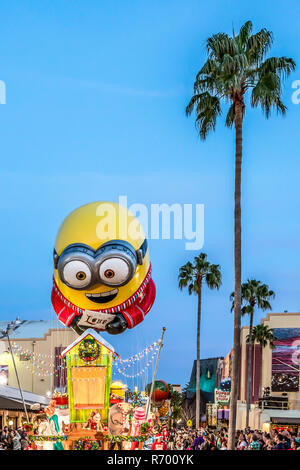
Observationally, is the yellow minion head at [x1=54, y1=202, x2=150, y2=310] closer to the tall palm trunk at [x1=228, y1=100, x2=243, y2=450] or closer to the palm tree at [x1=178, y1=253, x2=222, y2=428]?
the tall palm trunk at [x1=228, y1=100, x2=243, y2=450]

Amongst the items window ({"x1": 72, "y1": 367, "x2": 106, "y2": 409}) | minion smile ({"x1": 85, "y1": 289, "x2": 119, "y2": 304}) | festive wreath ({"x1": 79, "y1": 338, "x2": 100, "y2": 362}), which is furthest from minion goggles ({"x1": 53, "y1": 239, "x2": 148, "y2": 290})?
window ({"x1": 72, "y1": 367, "x2": 106, "y2": 409})

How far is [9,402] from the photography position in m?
39.9

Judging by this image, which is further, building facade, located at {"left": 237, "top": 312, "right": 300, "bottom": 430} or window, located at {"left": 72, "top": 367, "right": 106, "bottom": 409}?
building facade, located at {"left": 237, "top": 312, "right": 300, "bottom": 430}

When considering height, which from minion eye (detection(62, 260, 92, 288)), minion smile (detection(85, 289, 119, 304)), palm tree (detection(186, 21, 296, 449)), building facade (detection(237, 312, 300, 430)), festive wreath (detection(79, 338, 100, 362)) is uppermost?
palm tree (detection(186, 21, 296, 449))

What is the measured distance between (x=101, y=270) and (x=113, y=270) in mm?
462

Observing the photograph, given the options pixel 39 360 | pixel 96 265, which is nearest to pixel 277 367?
pixel 39 360

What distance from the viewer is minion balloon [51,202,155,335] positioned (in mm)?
30000

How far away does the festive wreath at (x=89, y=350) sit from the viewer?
2866 centimetres

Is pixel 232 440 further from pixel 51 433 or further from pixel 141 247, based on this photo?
pixel 141 247

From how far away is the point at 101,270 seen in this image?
29953 millimetres

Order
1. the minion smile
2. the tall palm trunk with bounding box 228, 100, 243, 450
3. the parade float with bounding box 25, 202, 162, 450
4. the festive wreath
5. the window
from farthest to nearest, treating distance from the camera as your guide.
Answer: the minion smile → the festive wreath → the window → the parade float with bounding box 25, 202, 162, 450 → the tall palm trunk with bounding box 228, 100, 243, 450

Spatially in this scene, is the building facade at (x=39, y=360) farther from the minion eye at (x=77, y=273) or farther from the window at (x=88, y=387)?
the window at (x=88, y=387)
